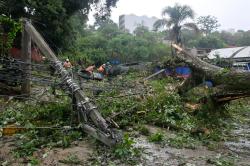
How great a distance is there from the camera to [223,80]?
31.9ft

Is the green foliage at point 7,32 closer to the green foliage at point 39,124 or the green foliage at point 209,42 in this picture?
the green foliage at point 39,124

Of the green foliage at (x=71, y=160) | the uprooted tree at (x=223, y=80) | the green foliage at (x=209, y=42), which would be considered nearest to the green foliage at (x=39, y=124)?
the green foliage at (x=71, y=160)

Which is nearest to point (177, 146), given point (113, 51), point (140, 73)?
point (140, 73)

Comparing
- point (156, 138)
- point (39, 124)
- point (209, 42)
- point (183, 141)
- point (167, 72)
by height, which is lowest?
point (183, 141)

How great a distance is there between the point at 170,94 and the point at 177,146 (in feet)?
12.1

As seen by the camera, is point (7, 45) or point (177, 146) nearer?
point (177, 146)

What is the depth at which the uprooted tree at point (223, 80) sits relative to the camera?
30.1ft

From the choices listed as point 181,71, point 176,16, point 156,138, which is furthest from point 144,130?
point 176,16

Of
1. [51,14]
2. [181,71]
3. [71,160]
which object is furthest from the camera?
[181,71]

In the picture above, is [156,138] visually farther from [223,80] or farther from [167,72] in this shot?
[167,72]

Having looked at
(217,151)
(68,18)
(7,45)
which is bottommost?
(217,151)

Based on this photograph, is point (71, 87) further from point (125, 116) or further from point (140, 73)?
point (140, 73)

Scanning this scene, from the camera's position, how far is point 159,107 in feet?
34.4

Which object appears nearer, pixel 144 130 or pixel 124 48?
pixel 144 130
